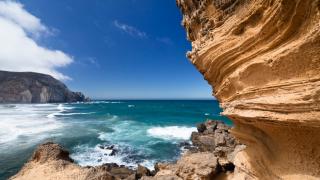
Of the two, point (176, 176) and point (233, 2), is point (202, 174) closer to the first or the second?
point (176, 176)

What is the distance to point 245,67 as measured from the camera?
4.70 m

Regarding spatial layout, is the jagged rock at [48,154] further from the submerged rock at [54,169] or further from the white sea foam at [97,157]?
the white sea foam at [97,157]

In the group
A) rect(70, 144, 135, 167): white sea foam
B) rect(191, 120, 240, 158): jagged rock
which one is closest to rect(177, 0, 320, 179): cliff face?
rect(191, 120, 240, 158): jagged rock

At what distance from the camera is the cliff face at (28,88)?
111500 mm

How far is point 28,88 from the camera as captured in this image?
115062 millimetres

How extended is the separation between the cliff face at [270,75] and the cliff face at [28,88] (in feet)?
420

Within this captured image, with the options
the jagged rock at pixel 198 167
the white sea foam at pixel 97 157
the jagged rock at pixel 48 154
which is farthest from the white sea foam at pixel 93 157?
the jagged rock at pixel 198 167

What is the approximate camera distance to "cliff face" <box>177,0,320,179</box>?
3.49m

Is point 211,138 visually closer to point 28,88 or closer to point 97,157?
point 97,157

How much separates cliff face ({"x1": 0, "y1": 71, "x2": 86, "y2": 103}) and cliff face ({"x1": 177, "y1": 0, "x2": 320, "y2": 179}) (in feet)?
420

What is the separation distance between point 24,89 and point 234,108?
5126 inches

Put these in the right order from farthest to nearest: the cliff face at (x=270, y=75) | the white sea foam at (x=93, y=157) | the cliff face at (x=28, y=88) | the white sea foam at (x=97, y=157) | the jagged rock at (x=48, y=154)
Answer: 1. the cliff face at (x=28, y=88)
2. the white sea foam at (x=93, y=157)
3. the white sea foam at (x=97, y=157)
4. the jagged rock at (x=48, y=154)
5. the cliff face at (x=270, y=75)

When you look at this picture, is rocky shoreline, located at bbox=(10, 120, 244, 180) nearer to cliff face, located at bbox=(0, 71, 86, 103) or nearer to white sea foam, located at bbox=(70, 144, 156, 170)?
white sea foam, located at bbox=(70, 144, 156, 170)

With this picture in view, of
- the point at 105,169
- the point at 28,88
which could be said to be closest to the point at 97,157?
the point at 105,169
